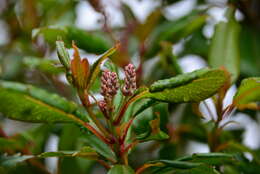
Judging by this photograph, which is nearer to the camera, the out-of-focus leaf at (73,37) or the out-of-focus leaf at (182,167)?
the out-of-focus leaf at (182,167)

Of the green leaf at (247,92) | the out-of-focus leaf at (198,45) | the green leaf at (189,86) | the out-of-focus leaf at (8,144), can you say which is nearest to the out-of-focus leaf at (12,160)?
the out-of-focus leaf at (8,144)

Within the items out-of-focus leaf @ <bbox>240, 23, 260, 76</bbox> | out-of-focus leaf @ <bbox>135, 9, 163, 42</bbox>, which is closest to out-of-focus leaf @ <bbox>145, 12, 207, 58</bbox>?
out-of-focus leaf @ <bbox>135, 9, 163, 42</bbox>

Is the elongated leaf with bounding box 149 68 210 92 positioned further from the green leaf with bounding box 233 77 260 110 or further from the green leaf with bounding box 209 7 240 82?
the green leaf with bounding box 209 7 240 82

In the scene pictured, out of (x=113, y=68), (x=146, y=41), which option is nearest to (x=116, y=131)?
(x=113, y=68)

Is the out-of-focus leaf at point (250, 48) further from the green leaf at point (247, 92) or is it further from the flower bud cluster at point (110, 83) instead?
the flower bud cluster at point (110, 83)

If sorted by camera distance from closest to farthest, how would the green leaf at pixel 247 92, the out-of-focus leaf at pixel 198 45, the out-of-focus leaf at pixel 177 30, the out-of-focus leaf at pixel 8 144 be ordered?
the green leaf at pixel 247 92 < the out-of-focus leaf at pixel 8 144 < the out-of-focus leaf at pixel 177 30 < the out-of-focus leaf at pixel 198 45

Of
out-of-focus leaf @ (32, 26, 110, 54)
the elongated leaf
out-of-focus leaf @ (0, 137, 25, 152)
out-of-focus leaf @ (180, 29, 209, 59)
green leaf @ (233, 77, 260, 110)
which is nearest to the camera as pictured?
the elongated leaf
